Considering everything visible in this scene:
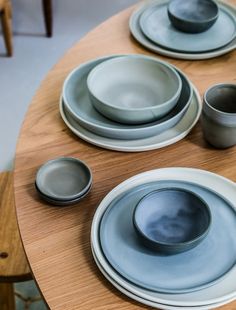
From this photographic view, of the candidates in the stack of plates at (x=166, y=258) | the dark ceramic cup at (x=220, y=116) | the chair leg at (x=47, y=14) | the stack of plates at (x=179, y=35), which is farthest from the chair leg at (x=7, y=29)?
the stack of plates at (x=166, y=258)

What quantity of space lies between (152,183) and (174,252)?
0.16m

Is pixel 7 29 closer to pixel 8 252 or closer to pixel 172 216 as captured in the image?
pixel 8 252

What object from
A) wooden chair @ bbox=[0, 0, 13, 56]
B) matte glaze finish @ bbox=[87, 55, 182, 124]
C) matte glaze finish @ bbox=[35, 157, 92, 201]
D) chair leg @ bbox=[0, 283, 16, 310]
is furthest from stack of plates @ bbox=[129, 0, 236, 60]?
wooden chair @ bbox=[0, 0, 13, 56]

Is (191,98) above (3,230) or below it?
above

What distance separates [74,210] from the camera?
870 millimetres

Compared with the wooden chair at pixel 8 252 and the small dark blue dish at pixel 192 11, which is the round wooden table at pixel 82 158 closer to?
the small dark blue dish at pixel 192 11

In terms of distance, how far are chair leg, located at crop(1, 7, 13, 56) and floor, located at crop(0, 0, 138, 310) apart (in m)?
0.05

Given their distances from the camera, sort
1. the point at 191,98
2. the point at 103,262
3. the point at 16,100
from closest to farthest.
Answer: the point at 103,262, the point at 191,98, the point at 16,100

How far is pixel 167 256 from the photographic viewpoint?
0.77m

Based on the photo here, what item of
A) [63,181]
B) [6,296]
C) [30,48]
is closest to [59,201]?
[63,181]

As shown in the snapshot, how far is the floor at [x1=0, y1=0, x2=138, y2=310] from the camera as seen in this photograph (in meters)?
2.15

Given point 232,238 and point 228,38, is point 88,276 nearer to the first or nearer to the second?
point 232,238

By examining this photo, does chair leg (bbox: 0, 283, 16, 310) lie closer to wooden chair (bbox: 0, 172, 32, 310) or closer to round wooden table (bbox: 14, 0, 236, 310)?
wooden chair (bbox: 0, 172, 32, 310)

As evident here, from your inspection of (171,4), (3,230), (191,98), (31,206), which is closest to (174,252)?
(31,206)
